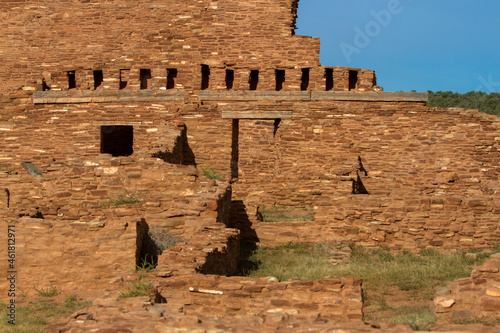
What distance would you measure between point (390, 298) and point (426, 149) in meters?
8.91

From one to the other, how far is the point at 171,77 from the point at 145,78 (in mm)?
1234

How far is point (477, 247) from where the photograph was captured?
15.0 meters

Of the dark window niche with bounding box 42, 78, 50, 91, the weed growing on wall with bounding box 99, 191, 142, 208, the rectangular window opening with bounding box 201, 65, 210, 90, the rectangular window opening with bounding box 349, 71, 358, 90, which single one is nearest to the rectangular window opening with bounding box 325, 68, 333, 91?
the rectangular window opening with bounding box 349, 71, 358, 90

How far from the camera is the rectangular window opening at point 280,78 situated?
70.1 feet

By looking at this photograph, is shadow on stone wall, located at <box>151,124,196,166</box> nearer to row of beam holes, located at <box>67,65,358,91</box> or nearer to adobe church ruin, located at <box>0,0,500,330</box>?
adobe church ruin, located at <box>0,0,500,330</box>

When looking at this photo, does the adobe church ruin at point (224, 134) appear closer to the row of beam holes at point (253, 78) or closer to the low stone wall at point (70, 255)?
the row of beam holes at point (253, 78)

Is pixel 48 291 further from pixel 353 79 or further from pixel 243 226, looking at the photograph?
pixel 353 79

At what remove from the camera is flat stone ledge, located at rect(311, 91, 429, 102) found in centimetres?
2034

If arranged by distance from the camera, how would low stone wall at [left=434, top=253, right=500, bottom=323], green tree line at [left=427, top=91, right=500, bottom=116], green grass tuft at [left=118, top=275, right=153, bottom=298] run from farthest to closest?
green tree line at [left=427, top=91, right=500, bottom=116]
green grass tuft at [left=118, top=275, right=153, bottom=298]
low stone wall at [left=434, top=253, right=500, bottom=323]

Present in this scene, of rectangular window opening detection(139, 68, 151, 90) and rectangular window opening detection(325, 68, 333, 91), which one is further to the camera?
rectangular window opening detection(139, 68, 151, 90)

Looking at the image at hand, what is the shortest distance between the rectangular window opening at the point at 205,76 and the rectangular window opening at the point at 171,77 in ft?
2.58

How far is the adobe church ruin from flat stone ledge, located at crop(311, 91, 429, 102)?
0.03 meters

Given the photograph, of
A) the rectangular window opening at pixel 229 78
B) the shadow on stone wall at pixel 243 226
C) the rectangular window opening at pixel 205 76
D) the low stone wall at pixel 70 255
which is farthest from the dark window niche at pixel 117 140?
the low stone wall at pixel 70 255

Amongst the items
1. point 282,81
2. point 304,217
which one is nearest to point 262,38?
point 282,81
